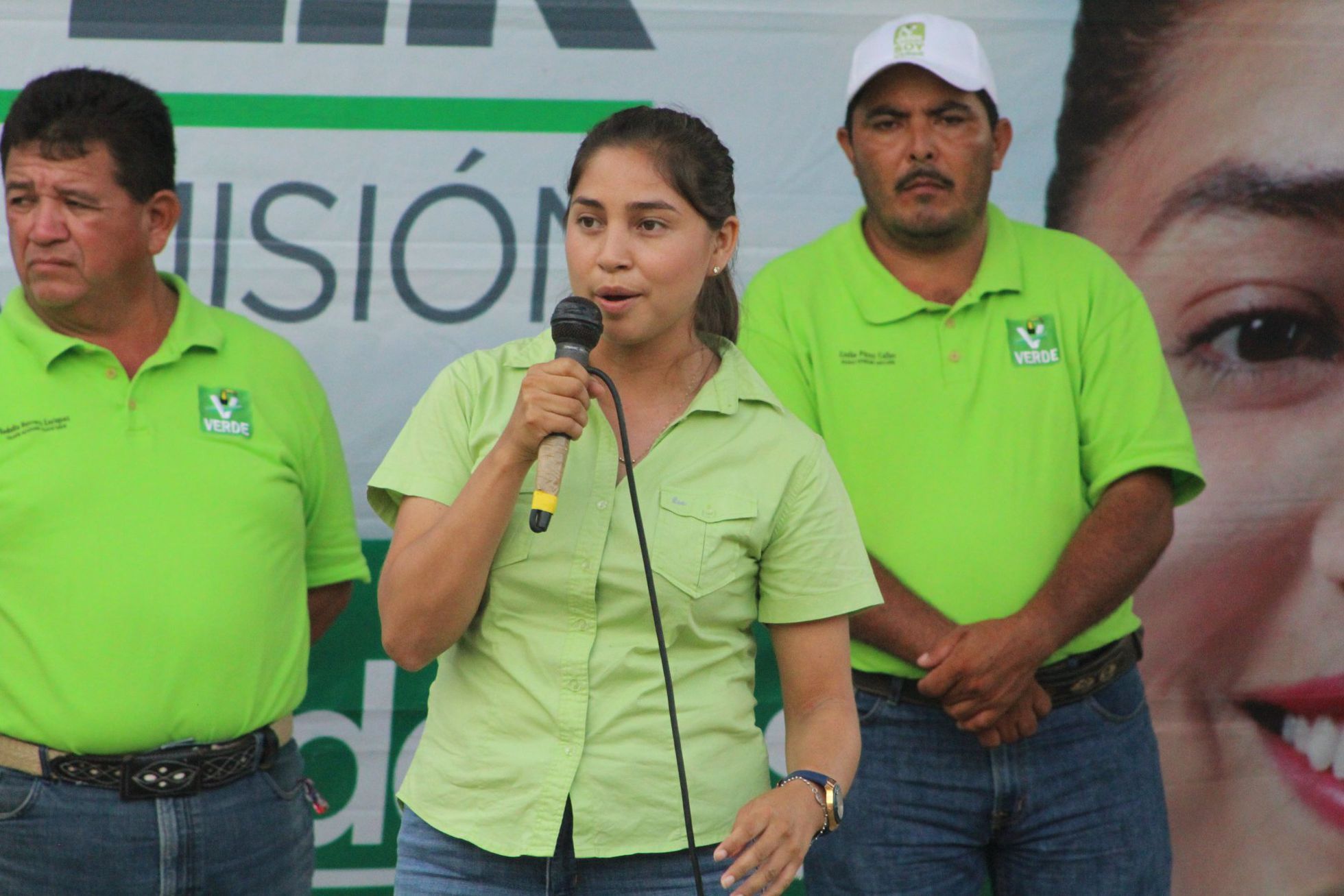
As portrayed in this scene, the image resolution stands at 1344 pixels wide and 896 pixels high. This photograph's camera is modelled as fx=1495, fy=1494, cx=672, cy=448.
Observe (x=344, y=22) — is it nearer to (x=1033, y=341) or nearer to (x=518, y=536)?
(x=1033, y=341)

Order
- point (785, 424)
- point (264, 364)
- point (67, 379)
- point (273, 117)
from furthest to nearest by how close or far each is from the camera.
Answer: point (273, 117) < point (264, 364) < point (67, 379) < point (785, 424)

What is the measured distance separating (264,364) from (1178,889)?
7.15 feet

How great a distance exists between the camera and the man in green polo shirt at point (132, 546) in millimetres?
2236

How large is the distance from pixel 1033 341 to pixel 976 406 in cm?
16

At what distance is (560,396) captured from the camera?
1512 mm

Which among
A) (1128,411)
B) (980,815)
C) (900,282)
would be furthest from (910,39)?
(980,815)

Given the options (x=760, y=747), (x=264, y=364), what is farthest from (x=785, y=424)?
(x=264, y=364)

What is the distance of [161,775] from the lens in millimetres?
2256

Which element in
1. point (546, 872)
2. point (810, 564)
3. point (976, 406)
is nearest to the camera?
point (546, 872)

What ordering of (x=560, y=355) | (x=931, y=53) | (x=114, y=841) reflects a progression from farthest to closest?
(x=931, y=53) → (x=114, y=841) → (x=560, y=355)

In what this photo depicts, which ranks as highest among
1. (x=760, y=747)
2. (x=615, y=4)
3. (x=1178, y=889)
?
(x=615, y=4)

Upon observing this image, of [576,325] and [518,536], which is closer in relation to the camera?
[576,325]

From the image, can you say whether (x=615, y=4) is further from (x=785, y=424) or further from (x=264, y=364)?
(x=785, y=424)

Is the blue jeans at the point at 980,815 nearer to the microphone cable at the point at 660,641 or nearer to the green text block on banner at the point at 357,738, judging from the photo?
the microphone cable at the point at 660,641
